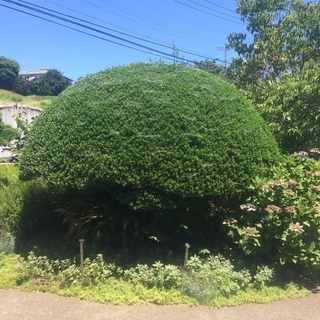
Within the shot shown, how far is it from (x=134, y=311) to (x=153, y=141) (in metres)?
1.76

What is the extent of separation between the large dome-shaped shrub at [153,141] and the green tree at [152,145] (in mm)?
11

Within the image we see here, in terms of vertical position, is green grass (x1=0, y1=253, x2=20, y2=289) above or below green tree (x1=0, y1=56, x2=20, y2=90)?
below

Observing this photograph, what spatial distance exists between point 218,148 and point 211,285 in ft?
4.88

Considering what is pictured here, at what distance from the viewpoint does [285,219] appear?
12.8ft

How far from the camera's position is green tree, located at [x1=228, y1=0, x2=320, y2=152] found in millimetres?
5543

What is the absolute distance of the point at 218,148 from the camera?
13.1 ft

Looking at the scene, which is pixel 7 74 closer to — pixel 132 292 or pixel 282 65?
pixel 282 65

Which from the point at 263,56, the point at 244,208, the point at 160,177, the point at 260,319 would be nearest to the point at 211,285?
the point at 260,319

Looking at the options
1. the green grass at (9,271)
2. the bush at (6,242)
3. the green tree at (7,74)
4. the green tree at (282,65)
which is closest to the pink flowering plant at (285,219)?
the green tree at (282,65)

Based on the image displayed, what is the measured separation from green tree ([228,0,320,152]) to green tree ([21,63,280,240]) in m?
1.33

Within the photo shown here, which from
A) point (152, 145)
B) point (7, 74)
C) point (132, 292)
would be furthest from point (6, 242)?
point (7, 74)

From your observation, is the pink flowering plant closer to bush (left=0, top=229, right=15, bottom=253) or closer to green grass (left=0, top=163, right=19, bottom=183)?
bush (left=0, top=229, right=15, bottom=253)

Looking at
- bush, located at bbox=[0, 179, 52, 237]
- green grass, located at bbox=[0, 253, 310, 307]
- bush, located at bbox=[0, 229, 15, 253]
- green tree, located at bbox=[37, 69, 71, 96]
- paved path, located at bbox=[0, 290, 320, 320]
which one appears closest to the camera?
paved path, located at bbox=[0, 290, 320, 320]

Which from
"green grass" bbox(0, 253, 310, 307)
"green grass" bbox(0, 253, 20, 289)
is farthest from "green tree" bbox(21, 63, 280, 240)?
"green grass" bbox(0, 253, 20, 289)
